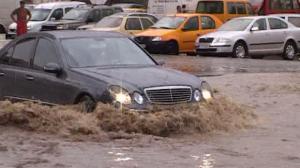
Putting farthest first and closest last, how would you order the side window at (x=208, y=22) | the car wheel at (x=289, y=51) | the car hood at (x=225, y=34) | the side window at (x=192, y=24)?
the side window at (x=208, y=22)
the side window at (x=192, y=24)
the car wheel at (x=289, y=51)
the car hood at (x=225, y=34)

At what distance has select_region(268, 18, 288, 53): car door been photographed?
2561cm

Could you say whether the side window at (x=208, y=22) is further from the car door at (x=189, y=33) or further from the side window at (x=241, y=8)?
the side window at (x=241, y=8)

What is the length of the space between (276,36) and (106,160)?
18347 mm

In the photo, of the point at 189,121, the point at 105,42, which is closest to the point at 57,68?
the point at 105,42

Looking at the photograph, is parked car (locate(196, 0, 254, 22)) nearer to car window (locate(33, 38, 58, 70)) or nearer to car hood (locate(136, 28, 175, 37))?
car hood (locate(136, 28, 175, 37))

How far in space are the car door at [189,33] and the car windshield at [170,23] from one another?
24cm

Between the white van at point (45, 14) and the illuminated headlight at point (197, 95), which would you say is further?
the white van at point (45, 14)

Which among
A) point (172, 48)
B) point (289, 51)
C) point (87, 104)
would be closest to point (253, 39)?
point (289, 51)

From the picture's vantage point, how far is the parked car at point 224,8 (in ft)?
102

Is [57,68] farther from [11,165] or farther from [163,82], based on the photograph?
[11,165]

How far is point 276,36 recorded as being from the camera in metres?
25.7

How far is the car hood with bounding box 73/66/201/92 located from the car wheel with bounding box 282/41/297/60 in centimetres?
1622

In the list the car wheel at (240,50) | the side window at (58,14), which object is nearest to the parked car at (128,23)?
the car wheel at (240,50)

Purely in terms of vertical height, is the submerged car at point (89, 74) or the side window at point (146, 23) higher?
the side window at point (146, 23)
